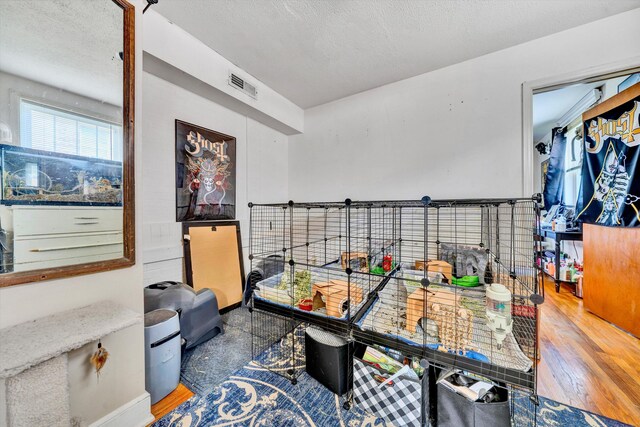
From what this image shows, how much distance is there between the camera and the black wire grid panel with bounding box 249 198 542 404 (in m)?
1.13

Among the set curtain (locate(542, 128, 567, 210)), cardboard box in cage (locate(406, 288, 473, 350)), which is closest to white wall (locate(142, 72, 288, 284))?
cardboard box in cage (locate(406, 288, 473, 350))

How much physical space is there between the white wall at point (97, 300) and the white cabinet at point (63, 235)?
91 mm

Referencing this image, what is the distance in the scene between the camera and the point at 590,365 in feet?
5.79

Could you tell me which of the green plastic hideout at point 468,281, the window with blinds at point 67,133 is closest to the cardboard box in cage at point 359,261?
the green plastic hideout at point 468,281

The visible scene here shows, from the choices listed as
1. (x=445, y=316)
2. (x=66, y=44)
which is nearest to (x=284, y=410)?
(x=445, y=316)

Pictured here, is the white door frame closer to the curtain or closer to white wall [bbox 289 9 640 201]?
white wall [bbox 289 9 640 201]

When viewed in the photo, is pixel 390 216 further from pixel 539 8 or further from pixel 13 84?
pixel 13 84

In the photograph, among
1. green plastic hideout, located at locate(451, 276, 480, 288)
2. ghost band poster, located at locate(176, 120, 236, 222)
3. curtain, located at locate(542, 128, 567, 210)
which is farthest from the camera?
curtain, located at locate(542, 128, 567, 210)

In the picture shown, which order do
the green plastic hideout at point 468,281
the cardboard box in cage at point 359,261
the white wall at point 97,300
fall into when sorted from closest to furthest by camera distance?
the white wall at point 97,300 < the green plastic hideout at point 468,281 < the cardboard box in cage at point 359,261

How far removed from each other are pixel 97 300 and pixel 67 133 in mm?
842

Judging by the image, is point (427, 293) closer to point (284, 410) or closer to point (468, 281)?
point (468, 281)

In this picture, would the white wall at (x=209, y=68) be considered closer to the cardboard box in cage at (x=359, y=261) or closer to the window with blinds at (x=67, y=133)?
the window with blinds at (x=67, y=133)

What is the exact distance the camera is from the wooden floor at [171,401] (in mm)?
1351

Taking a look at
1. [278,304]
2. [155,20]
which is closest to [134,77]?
[155,20]
